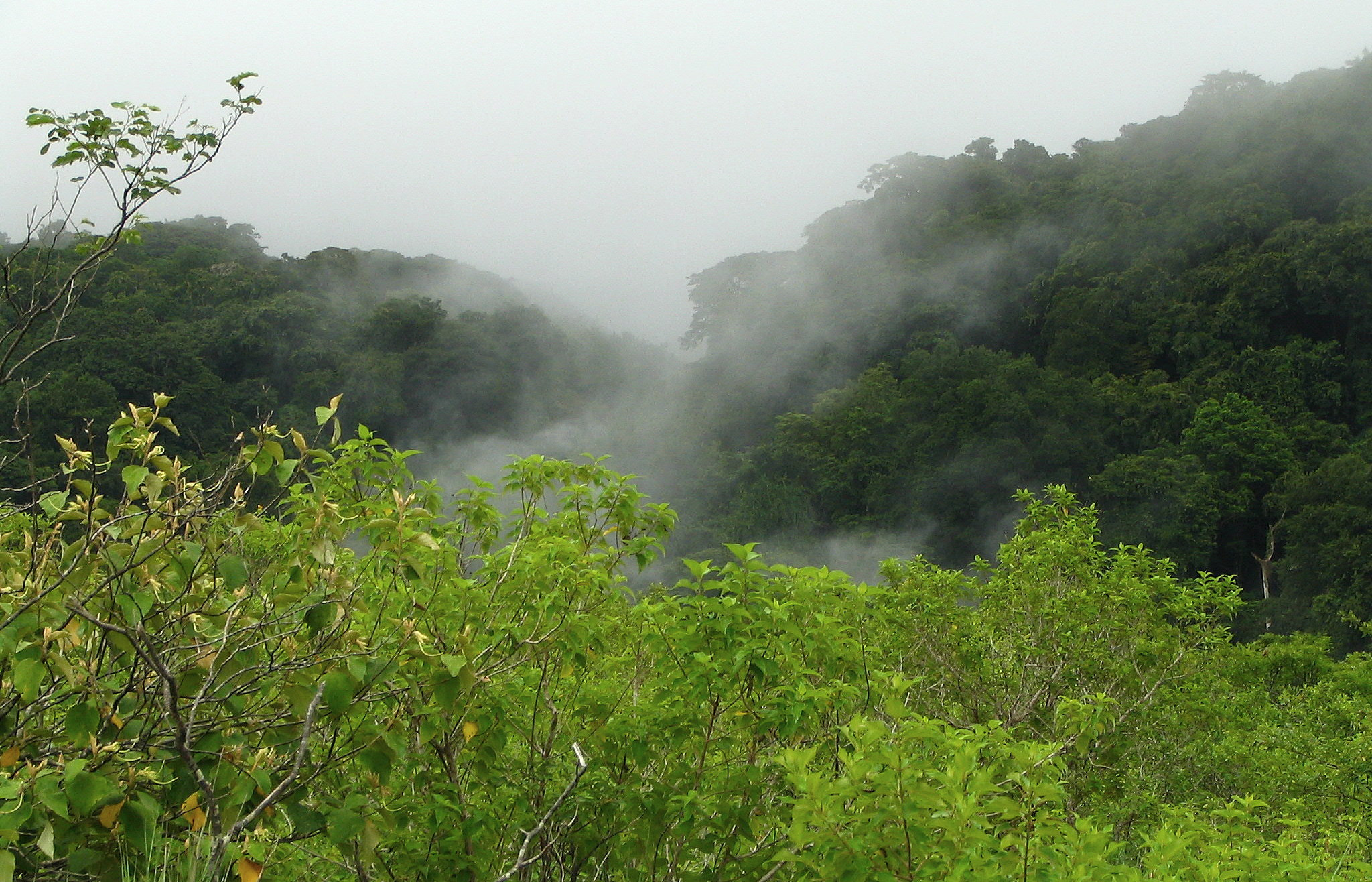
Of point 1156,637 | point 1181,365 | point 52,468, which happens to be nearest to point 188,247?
point 52,468

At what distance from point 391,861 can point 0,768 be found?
126cm

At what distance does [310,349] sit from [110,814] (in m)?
35.2

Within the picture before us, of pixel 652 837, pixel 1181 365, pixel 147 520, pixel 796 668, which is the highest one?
pixel 147 520

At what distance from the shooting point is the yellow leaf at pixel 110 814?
196 cm

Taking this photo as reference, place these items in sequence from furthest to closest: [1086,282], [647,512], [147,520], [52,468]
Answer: [1086,282] → [52,468] → [647,512] → [147,520]

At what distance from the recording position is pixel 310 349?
3516 centimetres

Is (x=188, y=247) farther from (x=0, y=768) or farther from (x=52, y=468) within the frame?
(x=0, y=768)

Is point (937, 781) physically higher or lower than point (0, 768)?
lower

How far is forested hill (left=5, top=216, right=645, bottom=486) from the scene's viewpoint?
29.2 meters

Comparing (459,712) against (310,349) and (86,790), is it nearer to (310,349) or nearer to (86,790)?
(86,790)

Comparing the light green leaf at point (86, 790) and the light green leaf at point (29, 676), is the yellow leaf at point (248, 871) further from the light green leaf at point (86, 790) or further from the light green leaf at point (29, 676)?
the light green leaf at point (29, 676)

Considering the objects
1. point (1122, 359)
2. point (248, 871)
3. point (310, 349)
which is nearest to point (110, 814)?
point (248, 871)

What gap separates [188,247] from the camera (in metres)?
38.8

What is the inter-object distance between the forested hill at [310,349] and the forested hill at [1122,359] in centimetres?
697
